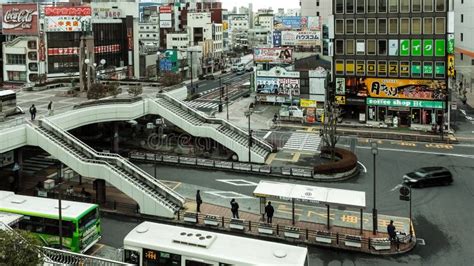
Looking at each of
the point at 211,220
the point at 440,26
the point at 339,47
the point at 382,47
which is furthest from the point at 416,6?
the point at 211,220

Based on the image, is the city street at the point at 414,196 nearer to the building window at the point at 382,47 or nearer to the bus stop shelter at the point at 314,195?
the bus stop shelter at the point at 314,195

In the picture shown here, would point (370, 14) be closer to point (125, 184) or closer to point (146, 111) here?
point (146, 111)

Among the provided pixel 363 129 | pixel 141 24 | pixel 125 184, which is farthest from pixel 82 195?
pixel 141 24

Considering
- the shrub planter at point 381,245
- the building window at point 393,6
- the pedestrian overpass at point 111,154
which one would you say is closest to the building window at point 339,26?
the building window at point 393,6

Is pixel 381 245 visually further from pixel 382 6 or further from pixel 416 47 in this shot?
pixel 382 6

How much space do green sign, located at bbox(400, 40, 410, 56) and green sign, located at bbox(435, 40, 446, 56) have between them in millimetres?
3023

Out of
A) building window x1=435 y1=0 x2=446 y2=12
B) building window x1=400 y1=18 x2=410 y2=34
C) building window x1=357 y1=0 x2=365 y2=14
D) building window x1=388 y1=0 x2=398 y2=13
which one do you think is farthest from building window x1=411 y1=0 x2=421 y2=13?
building window x1=357 y1=0 x2=365 y2=14

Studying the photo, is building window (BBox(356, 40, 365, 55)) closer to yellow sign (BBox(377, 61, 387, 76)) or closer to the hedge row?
yellow sign (BBox(377, 61, 387, 76))

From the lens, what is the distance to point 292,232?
25.8 m

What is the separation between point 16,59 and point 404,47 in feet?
225

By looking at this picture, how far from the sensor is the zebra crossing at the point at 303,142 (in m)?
46.6

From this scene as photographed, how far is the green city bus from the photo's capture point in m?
22.8

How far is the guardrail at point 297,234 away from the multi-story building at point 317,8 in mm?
84631

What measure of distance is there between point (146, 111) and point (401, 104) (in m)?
30.9
